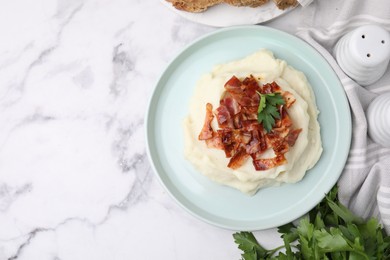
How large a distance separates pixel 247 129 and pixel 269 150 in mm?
137

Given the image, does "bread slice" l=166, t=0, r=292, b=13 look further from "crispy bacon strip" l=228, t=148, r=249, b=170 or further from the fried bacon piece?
"crispy bacon strip" l=228, t=148, r=249, b=170

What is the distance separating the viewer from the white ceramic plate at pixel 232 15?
2.80m

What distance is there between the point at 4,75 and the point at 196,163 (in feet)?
3.56

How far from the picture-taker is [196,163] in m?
2.73

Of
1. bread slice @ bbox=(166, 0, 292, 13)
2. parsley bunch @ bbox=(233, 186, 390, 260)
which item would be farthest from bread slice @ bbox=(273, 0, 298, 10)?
parsley bunch @ bbox=(233, 186, 390, 260)

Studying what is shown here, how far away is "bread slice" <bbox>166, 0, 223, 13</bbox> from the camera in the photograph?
2725 mm

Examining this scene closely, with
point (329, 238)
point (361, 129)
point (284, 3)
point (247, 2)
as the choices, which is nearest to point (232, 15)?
point (247, 2)

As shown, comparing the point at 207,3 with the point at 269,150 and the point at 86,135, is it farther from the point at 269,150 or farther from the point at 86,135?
the point at 86,135

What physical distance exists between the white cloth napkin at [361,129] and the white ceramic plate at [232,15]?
0.59ft

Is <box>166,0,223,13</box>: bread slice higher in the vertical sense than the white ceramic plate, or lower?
higher

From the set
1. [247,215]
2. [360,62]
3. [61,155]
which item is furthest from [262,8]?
[61,155]

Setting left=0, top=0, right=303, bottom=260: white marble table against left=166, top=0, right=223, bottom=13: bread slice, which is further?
left=0, top=0, right=303, bottom=260: white marble table

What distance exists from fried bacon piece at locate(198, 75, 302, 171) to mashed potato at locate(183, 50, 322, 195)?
31 millimetres

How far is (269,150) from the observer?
8.66 feet
